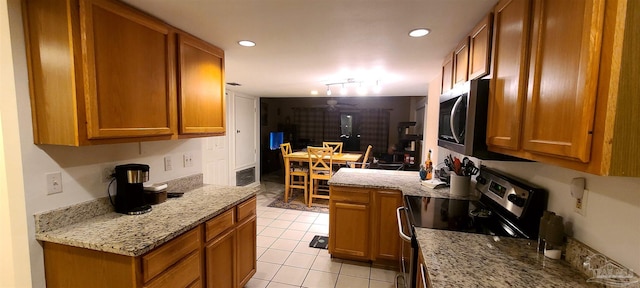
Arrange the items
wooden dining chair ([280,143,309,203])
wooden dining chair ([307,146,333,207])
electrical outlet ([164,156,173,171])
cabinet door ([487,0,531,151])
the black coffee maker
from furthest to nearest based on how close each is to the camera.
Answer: wooden dining chair ([280,143,309,203]) < wooden dining chair ([307,146,333,207]) < electrical outlet ([164,156,173,171]) < the black coffee maker < cabinet door ([487,0,531,151])

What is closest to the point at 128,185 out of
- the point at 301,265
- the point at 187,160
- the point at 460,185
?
the point at 187,160

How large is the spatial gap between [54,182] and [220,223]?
2.89 feet

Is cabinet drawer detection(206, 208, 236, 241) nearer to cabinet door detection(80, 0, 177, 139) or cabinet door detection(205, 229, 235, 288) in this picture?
cabinet door detection(205, 229, 235, 288)

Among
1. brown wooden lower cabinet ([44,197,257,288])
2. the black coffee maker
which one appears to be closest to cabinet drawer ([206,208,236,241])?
brown wooden lower cabinet ([44,197,257,288])

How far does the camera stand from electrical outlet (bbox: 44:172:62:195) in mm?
1355

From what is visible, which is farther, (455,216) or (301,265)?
(301,265)

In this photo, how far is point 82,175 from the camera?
1514 millimetres

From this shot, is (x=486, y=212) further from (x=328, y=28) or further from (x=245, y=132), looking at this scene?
(x=245, y=132)

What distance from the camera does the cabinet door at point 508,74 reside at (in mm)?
1054

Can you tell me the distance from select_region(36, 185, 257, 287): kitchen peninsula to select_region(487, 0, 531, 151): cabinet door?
5.41 ft

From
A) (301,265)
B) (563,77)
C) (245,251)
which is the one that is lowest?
(301,265)

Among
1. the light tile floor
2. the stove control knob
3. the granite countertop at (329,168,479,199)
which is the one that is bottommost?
the light tile floor

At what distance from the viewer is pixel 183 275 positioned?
1.48 metres

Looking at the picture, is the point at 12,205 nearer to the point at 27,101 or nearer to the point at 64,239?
the point at 64,239
